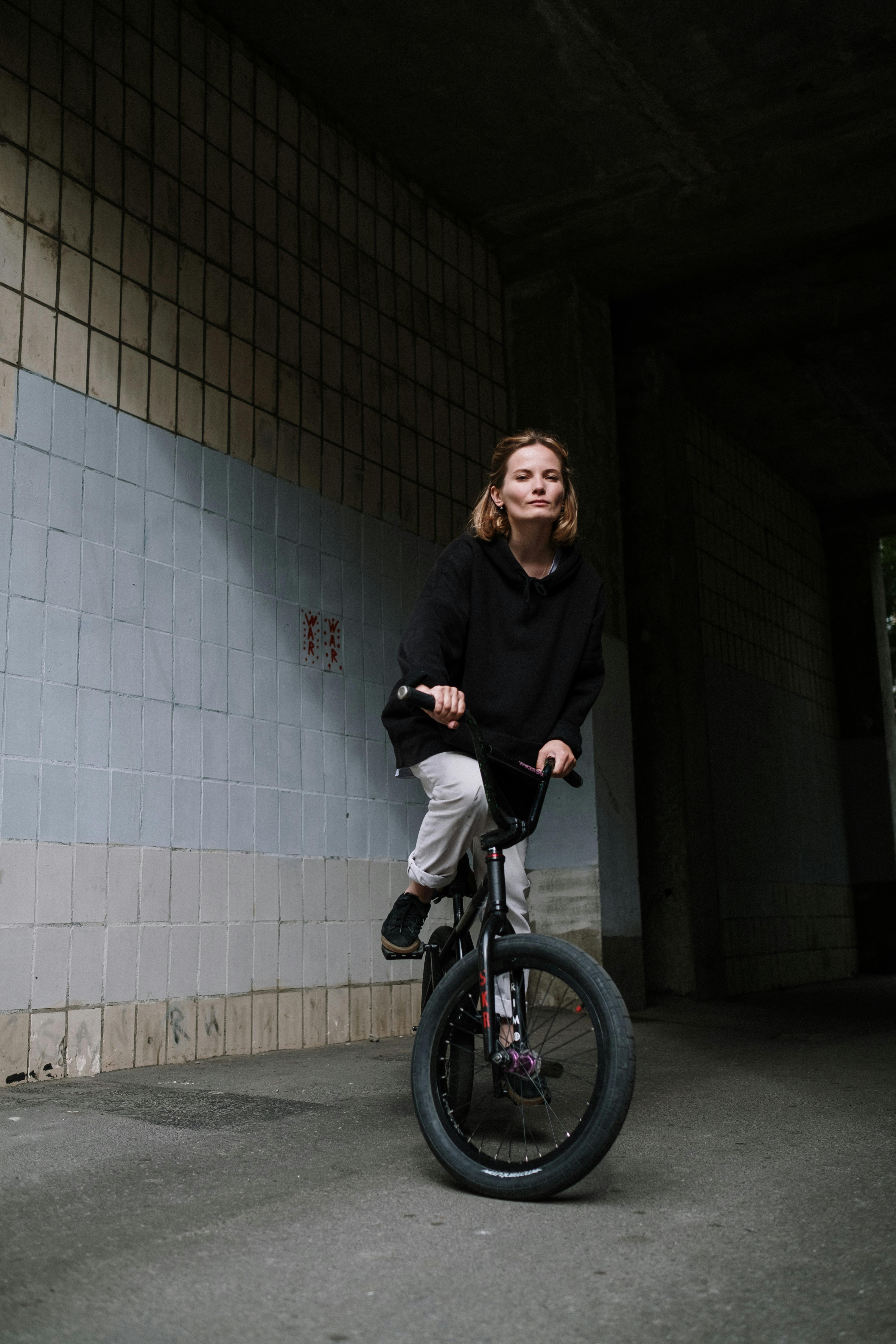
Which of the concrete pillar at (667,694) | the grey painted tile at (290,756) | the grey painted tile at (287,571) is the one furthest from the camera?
the concrete pillar at (667,694)

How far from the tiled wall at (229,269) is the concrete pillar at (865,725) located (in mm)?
5940

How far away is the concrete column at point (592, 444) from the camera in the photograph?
6.26 meters

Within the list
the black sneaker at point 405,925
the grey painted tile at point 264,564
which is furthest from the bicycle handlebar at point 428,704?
the grey painted tile at point 264,564

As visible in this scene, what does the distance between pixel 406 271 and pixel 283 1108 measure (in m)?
4.13

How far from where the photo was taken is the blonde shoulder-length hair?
2895 mm

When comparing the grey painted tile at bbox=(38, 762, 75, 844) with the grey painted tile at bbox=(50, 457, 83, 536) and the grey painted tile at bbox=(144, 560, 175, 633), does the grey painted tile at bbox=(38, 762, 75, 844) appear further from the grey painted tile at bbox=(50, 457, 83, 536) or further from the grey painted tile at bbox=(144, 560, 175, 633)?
the grey painted tile at bbox=(50, 457, 83, 536)

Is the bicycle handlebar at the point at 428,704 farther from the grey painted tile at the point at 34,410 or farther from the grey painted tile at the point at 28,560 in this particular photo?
the grey painted tile at the point at 34,410

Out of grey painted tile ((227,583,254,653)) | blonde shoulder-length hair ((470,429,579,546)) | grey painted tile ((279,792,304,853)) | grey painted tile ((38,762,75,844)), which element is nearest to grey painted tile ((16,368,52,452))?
grey painted tile ((227,583,254,653))

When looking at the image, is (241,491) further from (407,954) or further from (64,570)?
(407,954)

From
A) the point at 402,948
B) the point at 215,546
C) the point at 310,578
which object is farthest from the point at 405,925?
the point at 310,578

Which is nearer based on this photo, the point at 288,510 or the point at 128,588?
the point at 128,588

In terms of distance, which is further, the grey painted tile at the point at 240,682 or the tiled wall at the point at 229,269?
the grey painted tile at the point at 240,682

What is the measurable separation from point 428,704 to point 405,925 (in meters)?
0.66

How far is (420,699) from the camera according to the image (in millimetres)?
2426
